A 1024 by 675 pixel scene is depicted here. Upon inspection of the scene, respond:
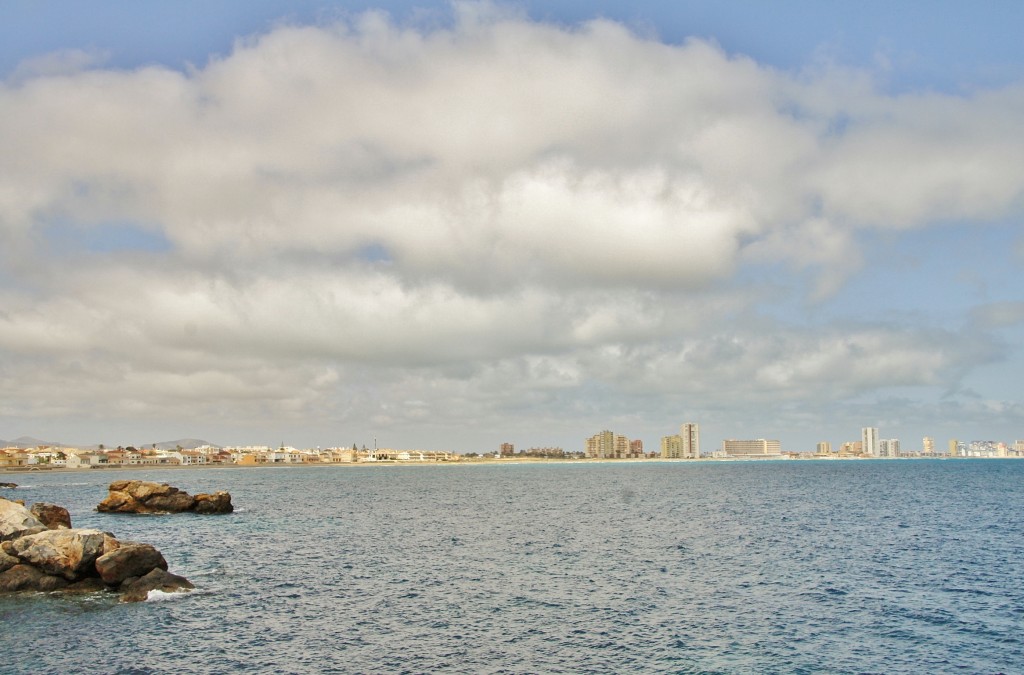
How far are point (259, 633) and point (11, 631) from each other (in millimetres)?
14686

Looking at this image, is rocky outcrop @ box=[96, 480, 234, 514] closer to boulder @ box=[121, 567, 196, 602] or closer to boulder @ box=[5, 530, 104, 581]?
boulder @ box=[5, 530, 104, 581]

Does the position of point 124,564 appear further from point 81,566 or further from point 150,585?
point 81,566

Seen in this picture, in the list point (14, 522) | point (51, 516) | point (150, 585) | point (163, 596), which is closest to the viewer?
point (163, 596)

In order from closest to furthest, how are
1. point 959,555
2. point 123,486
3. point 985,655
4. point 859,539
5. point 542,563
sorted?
1. point 985,655
2. point 542,563
3. point 959,555
4. point 859,539
5. point 123,486

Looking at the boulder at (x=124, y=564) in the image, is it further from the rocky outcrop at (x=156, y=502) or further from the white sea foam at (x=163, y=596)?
the rocky outcrop at (x=156, y=502)

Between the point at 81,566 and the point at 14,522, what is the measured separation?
1055 cm

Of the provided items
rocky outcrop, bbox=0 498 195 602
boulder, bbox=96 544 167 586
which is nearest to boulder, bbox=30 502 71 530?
rocky outcrop, bbox=0 498 195 602

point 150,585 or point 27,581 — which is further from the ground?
point 27,581

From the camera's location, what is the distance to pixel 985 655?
37438 mm

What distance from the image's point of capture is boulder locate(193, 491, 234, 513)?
114 m

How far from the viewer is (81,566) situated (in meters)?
51.9

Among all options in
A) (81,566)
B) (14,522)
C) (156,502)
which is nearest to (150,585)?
(81,566)

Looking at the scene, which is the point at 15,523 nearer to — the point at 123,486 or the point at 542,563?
the point at 542,563

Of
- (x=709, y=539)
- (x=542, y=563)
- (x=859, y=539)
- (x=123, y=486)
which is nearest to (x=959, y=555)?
(x=859, y=539)
